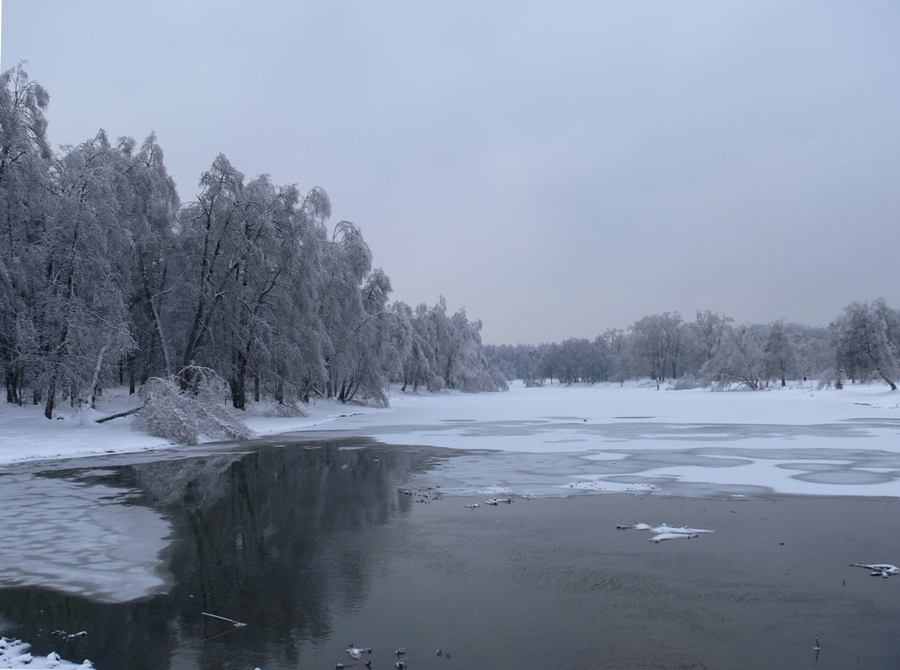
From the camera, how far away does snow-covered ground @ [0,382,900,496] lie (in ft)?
44.7

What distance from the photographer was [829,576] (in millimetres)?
7258

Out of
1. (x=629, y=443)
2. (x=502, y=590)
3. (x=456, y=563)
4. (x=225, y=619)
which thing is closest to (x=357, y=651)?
(x=225, y=619)

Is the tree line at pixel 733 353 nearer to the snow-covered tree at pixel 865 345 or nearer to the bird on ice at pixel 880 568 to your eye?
the snow-covered tree at pixel 865 345

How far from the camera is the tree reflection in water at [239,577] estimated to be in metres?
5.55

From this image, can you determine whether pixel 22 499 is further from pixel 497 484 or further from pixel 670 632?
pixel 670 632

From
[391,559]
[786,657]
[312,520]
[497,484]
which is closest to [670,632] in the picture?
[786,657]

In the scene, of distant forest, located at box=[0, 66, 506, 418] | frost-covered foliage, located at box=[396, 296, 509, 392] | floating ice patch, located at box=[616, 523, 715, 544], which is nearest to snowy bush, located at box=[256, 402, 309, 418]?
distant forest, located at box=[0, 66, 506, 418]

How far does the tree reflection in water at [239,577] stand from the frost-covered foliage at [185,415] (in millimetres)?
7154

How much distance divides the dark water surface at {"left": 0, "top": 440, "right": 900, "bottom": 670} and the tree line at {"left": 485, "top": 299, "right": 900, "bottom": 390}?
5063 centimetres

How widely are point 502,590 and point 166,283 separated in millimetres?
28116

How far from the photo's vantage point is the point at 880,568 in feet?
24.6

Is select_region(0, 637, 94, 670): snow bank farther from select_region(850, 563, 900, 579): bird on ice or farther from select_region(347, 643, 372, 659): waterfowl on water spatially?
select_region(850, 563, 900, 579): bird on ice

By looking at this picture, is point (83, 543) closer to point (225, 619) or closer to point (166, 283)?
point (225, 619)

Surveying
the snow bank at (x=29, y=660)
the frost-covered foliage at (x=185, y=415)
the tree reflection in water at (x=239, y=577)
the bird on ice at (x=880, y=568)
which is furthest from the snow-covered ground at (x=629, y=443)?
the snow bank at (x=29, y=660)
